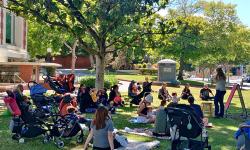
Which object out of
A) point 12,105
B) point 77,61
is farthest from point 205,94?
point 77,61

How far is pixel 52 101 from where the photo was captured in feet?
42.0

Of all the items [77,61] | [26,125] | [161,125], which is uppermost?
[77,61]

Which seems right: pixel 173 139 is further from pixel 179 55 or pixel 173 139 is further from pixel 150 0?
pixel 179 55

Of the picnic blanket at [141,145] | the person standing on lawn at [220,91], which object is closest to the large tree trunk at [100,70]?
the person standing on lawn at [220,91]

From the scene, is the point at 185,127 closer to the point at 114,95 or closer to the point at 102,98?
the point at 102,98

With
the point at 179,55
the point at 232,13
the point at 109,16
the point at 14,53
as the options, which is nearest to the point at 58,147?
the point at 109,16

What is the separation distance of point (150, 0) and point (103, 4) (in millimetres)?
1577

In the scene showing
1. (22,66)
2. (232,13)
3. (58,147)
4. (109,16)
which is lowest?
(58,147)

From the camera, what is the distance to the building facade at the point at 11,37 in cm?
2606

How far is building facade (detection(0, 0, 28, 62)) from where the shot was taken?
26062mm

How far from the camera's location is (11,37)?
97.5ft

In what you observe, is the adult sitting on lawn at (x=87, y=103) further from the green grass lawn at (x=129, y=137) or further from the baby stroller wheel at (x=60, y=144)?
the baby stroller wheel at (x=60, y=144)

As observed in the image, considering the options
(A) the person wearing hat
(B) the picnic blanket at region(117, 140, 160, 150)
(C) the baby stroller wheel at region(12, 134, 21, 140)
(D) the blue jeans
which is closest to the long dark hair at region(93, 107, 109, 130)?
(B) the picnic blanket at region(117, 140, 160, 150)

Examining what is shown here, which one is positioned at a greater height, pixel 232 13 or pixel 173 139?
pixel 232 13
